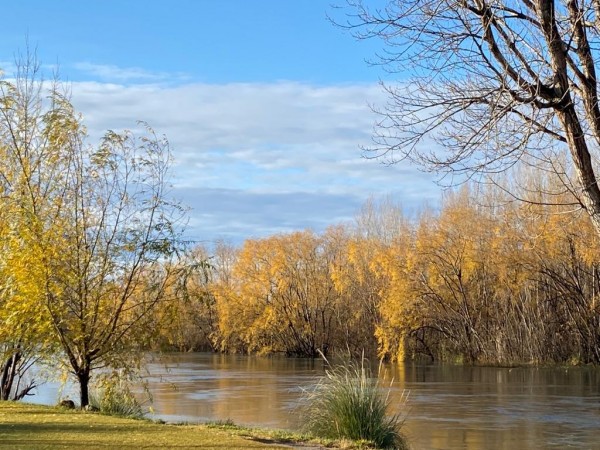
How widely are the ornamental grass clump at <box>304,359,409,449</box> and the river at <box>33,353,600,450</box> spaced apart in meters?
2.97

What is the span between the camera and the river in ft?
Result: 59.4

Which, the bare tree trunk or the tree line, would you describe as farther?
the tree line

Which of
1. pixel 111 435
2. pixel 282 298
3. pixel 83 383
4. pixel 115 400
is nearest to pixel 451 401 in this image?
pixel 115 400

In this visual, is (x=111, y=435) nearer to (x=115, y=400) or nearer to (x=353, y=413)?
(x=353, y=413)

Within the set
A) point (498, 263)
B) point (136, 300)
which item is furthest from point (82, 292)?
point (498, 263)

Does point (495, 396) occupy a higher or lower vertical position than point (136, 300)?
lower

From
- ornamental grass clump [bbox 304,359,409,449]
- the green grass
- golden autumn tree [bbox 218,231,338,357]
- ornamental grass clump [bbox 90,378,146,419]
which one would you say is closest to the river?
ornamental grass clump [bbox 90,378,146,419]

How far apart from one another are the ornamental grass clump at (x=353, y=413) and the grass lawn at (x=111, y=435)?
921 millimetres

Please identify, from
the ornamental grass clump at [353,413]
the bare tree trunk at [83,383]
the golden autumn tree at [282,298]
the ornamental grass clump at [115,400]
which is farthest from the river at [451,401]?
the golden autumn tree at [282,298]

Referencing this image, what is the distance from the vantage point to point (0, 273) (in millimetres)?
16688

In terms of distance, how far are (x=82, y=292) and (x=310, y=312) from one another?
4379 centimetres

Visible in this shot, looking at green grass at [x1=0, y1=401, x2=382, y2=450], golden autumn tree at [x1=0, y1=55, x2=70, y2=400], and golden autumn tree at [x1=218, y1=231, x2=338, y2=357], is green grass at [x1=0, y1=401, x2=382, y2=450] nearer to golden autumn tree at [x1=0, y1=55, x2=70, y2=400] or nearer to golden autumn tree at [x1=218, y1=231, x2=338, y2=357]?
golden autumn tree at [x1=0, y1=55, x2=70, y2=400]

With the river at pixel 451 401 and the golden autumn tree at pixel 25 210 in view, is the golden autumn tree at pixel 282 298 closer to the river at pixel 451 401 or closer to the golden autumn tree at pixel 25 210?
the river at pixel 451 401

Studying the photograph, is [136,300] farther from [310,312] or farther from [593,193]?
[310,312]
